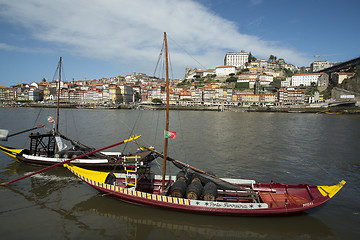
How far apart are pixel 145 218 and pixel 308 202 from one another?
575 cm

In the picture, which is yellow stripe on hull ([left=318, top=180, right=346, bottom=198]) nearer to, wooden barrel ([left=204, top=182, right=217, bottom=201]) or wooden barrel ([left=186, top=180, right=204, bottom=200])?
wooden barrel ([left=204, top=182, right=217, bottom=201])

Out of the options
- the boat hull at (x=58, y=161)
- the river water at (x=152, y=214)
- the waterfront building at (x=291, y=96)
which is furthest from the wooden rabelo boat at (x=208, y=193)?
the waterfront building at (x=291, y=96)

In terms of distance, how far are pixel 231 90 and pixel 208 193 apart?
295 feet

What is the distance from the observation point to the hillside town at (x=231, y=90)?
292 ft

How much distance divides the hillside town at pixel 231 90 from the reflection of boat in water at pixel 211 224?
3340 inches

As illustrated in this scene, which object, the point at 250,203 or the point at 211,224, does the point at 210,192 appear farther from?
the point at 250,203

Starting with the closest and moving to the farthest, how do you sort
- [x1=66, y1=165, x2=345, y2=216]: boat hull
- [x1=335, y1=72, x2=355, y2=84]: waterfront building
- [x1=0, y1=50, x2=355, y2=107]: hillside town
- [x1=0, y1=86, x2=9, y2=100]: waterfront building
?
[x1=66, y1=165, x2=345, y2=216]: boat hull < [x1=335, y1=72, x2=355, y2=84]: waterfront building < [x1=0, y1=50, x2=355, y2=107]: hillside town < [x1=0, y1=86, x2=9, y2=100]: waterfront building

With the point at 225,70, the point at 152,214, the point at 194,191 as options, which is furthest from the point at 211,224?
the point at 225,70

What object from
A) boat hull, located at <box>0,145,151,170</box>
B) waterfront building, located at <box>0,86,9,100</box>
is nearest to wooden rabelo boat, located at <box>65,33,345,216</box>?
boat hull, located at <box>0,145,151,170</box>

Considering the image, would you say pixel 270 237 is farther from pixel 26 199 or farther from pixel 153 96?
pixel 153 96

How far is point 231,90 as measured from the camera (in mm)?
94000

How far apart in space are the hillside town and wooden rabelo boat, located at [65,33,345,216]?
83.6m

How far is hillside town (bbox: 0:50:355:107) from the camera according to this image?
88938 mm

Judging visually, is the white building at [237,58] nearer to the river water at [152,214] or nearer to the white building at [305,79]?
the white building at [305,79]
